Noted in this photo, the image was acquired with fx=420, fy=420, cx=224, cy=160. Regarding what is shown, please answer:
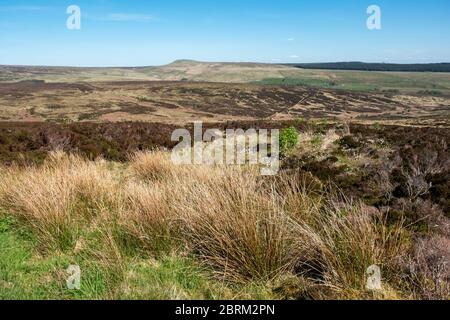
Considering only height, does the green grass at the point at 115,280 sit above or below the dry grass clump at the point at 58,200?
below

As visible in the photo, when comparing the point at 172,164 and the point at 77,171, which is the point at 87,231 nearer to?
the point at 77,171

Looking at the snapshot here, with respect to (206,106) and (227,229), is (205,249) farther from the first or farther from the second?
(206,106)

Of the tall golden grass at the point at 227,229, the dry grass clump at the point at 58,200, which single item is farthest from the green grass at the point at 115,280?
the dry grass clump at the point at 58,200

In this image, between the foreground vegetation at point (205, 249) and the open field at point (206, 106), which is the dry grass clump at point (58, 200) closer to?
the foreground vegetation at point (205, 249)

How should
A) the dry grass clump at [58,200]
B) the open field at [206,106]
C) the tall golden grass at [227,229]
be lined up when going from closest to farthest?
the tall golden grass at [227,229]
the dry grass clump at [58,200]
the open field at [206,106]

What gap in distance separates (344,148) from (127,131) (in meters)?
9.46

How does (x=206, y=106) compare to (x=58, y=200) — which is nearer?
(x=58, y=200)

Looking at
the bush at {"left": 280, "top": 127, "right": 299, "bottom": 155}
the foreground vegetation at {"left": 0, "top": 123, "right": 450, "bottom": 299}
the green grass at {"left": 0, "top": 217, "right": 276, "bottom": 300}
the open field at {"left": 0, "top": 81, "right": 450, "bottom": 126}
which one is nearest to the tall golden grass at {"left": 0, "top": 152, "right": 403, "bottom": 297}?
the foreground vegetation at {"left": 0, "top": 123, "right": 450, "bottom": 299}

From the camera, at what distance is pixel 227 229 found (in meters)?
3.83

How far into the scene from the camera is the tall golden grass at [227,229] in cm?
351

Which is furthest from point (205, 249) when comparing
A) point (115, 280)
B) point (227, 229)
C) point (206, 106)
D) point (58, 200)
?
point (206, 106)

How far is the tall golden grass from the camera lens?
351cm

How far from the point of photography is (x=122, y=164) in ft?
37.2

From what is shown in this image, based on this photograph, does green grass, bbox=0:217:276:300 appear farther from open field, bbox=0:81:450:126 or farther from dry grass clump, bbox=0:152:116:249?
open field, bbox=0:81:450:126
